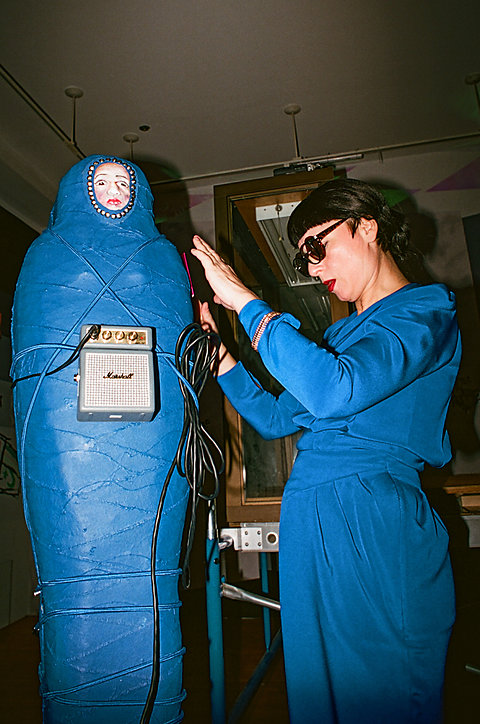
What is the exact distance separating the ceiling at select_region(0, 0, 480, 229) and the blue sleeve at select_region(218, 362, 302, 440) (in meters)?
1.84

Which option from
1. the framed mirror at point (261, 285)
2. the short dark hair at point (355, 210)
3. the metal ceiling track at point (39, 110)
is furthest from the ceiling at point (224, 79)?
the short dark hair at point (355, 210)

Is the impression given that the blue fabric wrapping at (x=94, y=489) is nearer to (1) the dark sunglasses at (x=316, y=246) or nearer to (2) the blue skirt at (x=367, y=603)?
(2) the blue skirt at (x=367, y=603)

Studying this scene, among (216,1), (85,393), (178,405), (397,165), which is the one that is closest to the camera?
(85,393)

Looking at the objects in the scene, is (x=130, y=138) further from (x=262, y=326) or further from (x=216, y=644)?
(x=216, y=644)

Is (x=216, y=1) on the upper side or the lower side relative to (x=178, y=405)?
upper

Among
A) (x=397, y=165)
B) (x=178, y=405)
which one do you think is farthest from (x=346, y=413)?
(x=397, y=165)

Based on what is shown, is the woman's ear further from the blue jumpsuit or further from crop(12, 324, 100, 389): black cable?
crop(12, 324, 100, 389): black cable

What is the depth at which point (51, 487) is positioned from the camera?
789mm

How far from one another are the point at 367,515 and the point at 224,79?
2.46 m

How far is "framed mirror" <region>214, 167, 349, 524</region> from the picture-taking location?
212cm

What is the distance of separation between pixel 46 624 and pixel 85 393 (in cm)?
37

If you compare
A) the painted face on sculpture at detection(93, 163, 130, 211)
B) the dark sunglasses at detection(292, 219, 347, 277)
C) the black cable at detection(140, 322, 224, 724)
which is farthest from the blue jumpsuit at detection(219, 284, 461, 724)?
the painted face on sculpture at detection(93, 163, 130, 211)

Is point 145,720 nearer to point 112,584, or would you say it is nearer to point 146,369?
point 112,584

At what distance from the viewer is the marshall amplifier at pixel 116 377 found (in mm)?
731
